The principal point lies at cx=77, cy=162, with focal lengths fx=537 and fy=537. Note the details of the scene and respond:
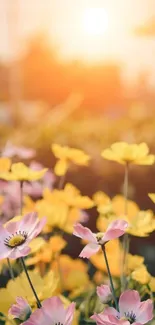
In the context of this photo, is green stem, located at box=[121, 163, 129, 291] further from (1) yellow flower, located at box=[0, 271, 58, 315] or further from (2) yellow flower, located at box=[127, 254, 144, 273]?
(1) yellow flower, located at box=[0, 271, 58, 315]

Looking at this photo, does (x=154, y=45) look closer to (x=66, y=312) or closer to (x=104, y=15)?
(x=104, y=15)

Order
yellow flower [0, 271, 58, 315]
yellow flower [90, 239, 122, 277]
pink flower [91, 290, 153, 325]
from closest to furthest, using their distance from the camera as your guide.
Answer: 1. pink flower [91, 290, 153, 325]
2. yellow flower [0, 271, 58, 315]
3. yellow flower [90, 239, 122, 277]

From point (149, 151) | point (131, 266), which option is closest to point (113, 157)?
point (149, 151)

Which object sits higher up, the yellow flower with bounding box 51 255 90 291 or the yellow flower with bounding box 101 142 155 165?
the yellow flower with bounding box 101 142 155 165

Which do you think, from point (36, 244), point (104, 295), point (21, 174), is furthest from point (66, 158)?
point (104, 295)

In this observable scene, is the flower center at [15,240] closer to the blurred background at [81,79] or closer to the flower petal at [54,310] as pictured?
the flower petal at [54,310]

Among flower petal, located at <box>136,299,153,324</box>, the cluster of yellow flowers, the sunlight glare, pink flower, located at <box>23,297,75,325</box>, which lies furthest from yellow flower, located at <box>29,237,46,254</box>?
the sunlight glare
